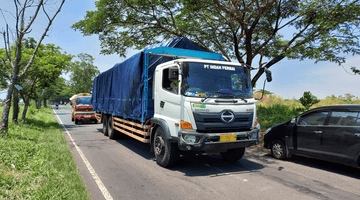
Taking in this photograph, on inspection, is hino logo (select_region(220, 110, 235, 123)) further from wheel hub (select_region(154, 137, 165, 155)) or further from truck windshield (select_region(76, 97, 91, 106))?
truck windshield (select_region(76, 97, 91, 106))

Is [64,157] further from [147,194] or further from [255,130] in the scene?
[255,130]

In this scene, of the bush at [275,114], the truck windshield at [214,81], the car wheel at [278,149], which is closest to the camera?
the truck windshield at [214,81]

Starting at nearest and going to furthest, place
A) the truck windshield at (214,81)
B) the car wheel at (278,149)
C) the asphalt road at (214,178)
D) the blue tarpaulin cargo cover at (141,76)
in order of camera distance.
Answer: the asphalt road at (214,178), the truck windshield at (214,81), the blue tarpaulin cargo cover at (141,76), the car wheel at (278,149)

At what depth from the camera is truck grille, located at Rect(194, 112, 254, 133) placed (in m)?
5.22

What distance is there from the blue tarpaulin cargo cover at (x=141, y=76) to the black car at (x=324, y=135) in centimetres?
293

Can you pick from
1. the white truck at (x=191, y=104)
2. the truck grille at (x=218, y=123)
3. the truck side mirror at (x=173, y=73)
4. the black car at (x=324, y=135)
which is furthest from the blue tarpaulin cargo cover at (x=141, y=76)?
the black car at (x=324, y=135)

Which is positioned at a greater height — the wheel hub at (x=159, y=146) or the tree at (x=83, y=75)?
the tree at (x=83, y=75)

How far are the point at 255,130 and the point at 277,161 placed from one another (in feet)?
5.85

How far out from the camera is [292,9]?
36.8ft

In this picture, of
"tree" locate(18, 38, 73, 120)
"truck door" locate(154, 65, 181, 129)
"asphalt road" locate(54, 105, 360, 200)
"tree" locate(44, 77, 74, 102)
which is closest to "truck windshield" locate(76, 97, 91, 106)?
"tree" locate(18, 38, 73, 120)

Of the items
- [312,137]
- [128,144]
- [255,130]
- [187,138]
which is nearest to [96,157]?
[128,144]

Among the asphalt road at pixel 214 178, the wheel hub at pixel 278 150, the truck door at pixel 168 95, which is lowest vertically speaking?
the asphalt road at pixel 214 178

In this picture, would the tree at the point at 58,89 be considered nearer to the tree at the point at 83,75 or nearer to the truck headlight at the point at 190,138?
the tree at the point at 83,75

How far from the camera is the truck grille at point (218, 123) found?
5.22 metres
